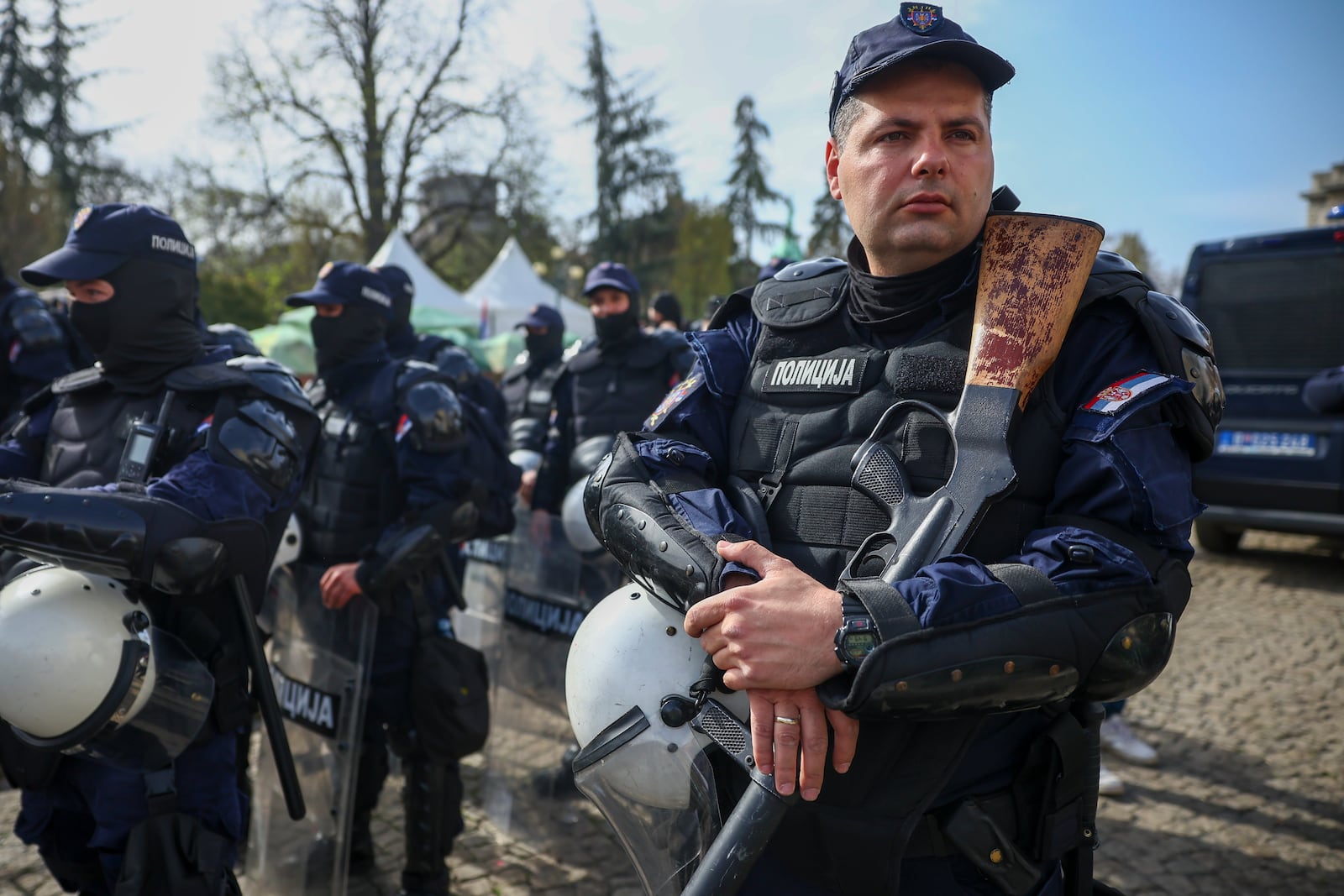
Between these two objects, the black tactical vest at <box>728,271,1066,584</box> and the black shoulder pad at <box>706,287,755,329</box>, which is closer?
the black tactical vest at <box>728,271,1066,584</box>

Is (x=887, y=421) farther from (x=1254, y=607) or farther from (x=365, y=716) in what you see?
(x=1254, y=607)

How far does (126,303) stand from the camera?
8.43 feet

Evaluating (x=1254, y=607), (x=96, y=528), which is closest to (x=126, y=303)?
(x=96, y=528)

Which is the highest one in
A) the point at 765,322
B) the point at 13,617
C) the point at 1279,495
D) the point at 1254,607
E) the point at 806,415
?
the point at 765,322

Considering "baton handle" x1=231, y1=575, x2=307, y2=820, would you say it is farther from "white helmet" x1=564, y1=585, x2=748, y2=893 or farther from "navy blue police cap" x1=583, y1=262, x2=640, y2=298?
"navy blue police cap" x1=583, y1=262, x2=640, y2=298

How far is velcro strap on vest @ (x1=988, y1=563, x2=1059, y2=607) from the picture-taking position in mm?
1274

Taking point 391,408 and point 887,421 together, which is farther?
point 391,408

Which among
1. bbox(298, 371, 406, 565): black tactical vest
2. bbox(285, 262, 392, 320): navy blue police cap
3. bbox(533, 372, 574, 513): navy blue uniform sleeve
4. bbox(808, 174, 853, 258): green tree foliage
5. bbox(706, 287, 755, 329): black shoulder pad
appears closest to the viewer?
bbox(706, 287, 755, 329): black shoulder pad

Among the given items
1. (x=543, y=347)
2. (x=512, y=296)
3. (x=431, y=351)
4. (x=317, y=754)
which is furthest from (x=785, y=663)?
(x=512, y=296)

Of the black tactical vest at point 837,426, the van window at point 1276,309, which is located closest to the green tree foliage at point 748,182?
the van window at point 1276,309

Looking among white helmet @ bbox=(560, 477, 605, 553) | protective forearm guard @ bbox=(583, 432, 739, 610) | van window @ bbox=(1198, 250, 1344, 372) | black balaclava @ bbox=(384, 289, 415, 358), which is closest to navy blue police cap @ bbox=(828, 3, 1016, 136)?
protective forearm guard @ bbox=(583, 432, 739, 610)

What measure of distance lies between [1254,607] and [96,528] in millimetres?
7432

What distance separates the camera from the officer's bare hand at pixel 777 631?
4.21 feet

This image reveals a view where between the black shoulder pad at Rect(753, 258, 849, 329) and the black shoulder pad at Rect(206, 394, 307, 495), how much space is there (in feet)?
4.47
